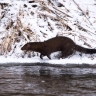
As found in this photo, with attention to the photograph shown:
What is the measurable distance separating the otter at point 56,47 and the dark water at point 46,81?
76 cm

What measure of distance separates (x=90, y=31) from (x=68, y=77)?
12.1ft

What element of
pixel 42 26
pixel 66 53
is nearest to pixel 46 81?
pixel 66 53

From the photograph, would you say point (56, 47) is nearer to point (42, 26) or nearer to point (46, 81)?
point (42, 26)

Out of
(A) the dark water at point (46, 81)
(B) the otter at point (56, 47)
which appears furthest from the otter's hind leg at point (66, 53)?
(A) the dark water at point (46, 81)

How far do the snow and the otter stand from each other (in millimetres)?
168

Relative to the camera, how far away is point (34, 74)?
7469 millimetres

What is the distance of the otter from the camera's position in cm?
916

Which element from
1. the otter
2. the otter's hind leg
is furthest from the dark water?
the otter's hind leg

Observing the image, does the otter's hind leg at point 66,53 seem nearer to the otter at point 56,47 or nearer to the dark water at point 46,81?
the otter at point 56,47

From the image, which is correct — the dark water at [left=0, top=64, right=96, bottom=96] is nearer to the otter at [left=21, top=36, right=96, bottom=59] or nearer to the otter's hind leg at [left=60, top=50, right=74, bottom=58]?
the otter at [left=21, top=36, right=96, bottom=59]

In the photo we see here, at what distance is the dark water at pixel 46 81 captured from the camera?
602 centimetres

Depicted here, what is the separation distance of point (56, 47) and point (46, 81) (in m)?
2.52

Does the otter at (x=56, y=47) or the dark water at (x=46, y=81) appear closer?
the dark water at (x=46, y=81)

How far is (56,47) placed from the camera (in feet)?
30.3
